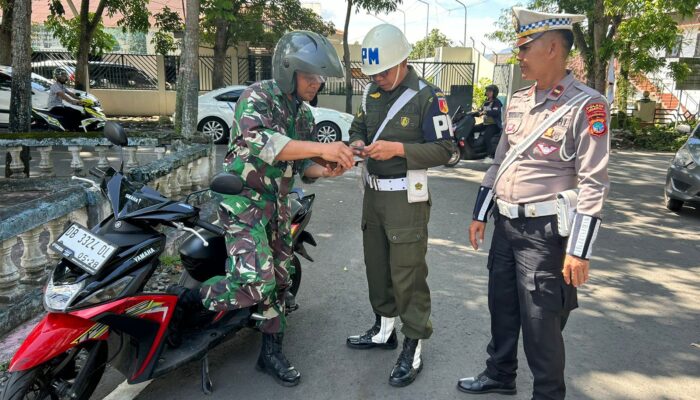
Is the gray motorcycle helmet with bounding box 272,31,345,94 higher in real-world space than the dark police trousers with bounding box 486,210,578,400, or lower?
higher

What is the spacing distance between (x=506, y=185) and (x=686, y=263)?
3780 millimetres

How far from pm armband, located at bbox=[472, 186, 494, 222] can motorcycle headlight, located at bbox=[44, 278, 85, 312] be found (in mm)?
2003

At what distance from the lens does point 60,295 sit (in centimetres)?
222

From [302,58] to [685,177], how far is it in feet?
21.2

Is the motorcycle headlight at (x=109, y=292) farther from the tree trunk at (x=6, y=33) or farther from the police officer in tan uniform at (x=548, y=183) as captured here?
the tree trunk at (x=6, y=33)

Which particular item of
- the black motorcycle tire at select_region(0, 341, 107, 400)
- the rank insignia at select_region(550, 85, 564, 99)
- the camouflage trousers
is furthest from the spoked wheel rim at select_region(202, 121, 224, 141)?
the rank insignia at select_region(550, 85, 564, 99)

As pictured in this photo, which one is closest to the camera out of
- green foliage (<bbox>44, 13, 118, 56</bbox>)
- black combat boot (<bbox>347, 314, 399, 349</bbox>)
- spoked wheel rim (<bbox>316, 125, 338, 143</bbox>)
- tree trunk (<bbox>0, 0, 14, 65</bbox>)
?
black combat boot (<bbox>347, 314, 399, 349</bbox>)

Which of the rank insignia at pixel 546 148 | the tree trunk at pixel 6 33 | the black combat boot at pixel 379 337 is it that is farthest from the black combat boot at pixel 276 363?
the tree trunk at pixel 6 33

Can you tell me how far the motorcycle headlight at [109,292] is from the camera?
88.9 inches

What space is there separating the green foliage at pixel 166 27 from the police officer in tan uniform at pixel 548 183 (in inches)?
560

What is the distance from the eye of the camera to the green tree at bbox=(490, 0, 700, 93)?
41.8 feet

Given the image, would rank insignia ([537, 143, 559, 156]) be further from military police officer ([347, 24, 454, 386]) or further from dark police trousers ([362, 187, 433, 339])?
dark police trousers ([362, 187, 433, 339])

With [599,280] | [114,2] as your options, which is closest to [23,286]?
[599,280]

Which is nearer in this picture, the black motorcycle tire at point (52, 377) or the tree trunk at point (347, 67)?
the black motorcycle tire at point (52, 377)
